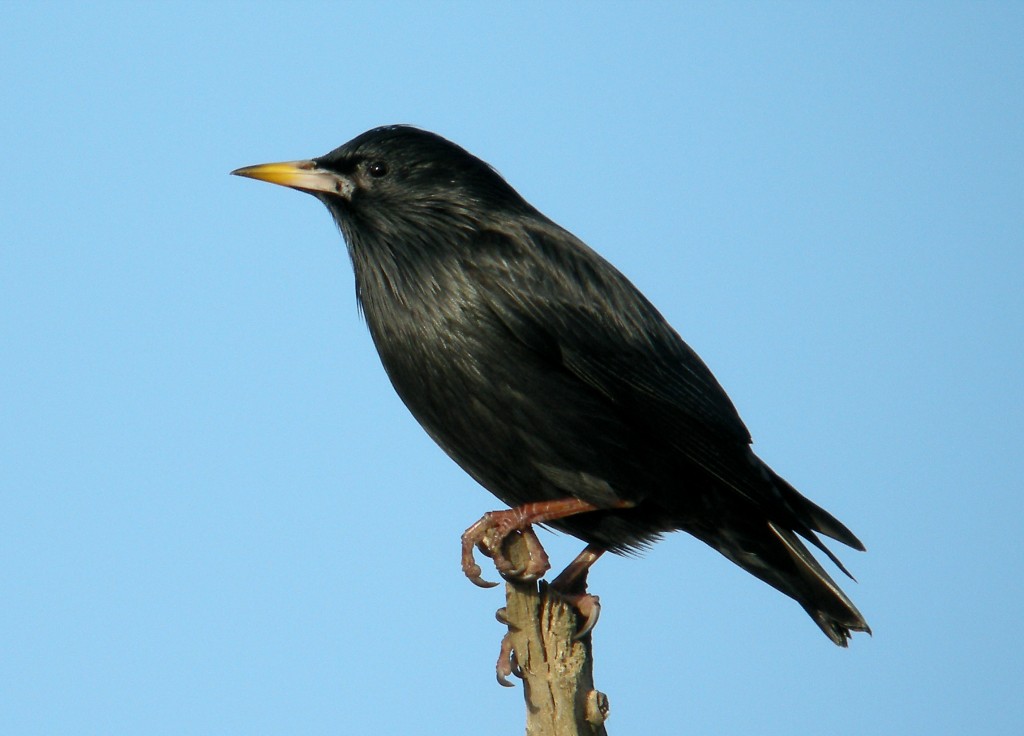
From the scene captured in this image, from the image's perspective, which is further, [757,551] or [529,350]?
[757,551]

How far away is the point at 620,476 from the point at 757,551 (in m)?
0.93

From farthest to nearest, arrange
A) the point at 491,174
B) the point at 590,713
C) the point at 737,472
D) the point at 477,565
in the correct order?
1. the point at 491,174
2. the point at 737,472
3. the point at 477,565
4. the point at 590,713

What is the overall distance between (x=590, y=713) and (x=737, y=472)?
161cm

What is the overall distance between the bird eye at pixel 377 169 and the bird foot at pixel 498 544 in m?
1.76

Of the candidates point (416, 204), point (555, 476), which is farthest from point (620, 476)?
point (416, 204)

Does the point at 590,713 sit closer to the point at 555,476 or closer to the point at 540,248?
the point at 555,476

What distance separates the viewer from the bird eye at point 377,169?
6.38 meters

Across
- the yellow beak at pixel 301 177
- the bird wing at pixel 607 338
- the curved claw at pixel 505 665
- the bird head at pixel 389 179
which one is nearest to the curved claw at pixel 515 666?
the curved claw at pixel 505 665

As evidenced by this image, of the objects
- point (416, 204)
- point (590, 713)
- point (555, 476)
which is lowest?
point (590, 713)

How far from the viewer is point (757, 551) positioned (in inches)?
250

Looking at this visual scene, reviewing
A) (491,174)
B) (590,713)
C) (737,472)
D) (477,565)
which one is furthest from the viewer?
(491,174)

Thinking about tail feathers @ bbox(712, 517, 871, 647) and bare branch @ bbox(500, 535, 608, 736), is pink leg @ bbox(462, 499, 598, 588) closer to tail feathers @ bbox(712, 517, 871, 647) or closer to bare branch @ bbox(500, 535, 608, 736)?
bare branch @ bbox(500, 535, 608, 736)

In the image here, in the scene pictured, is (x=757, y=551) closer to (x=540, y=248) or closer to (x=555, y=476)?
(x=555, y=476)

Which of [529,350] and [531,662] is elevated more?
[529,350]
